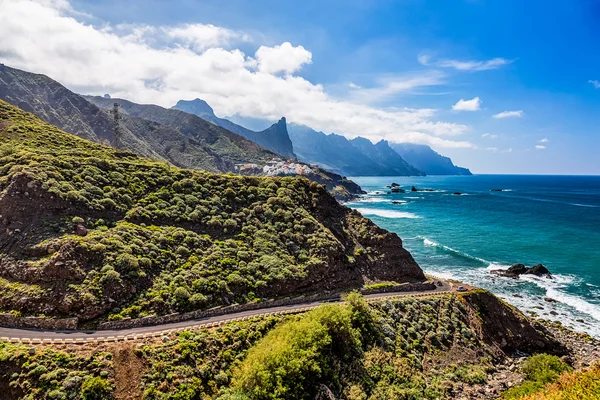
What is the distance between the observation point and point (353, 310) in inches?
1574

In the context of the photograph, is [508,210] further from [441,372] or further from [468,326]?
[441,372]

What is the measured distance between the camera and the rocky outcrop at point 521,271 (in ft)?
233

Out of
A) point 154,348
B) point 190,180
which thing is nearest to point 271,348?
point 154,348

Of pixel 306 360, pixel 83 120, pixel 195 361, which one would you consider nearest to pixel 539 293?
pixel 306 360

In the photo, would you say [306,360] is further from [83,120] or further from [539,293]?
[83,120]

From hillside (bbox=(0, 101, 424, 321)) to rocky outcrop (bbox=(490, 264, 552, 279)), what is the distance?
29.8 meters

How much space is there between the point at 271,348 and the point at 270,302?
1110 centimetres

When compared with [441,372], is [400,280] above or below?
above

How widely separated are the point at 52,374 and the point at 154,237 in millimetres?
20419

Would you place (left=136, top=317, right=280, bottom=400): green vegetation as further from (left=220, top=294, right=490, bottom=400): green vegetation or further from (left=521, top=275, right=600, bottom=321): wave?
(left=521, top=275, right=600, bottom=321): wave

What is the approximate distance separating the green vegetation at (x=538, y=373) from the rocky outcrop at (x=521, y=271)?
3750cm

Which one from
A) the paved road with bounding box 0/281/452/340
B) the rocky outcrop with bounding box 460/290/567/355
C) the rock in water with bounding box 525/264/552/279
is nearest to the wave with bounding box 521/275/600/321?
the rock in water with bounding box 525/264/552/279

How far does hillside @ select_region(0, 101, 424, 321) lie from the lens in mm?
34156

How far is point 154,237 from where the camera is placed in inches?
1727
